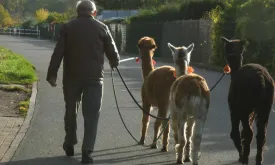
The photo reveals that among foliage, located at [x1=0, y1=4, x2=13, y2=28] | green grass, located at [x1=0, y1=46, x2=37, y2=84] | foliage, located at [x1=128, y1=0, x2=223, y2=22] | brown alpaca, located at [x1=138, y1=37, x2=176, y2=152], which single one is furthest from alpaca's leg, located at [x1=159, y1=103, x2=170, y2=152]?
foliage, located at [x1=0, y1=4, x2=13, y2=28]

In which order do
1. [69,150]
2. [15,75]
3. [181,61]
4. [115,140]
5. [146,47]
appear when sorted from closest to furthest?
[69,150]
[181,61]
[146,47]
[115,140]
[15,75]

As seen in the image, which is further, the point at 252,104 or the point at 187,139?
the point at 187,139

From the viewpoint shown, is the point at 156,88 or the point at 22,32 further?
the point at 22,32

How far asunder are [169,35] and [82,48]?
94.3 ft

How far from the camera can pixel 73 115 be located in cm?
944

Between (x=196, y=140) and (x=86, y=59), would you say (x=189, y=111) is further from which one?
(x=86, y=59)

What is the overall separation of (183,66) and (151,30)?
1205 inches

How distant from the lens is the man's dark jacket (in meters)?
9.14

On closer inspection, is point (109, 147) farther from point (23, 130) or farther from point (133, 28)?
point (133, 28)

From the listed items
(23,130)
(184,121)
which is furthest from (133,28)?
(184,121)

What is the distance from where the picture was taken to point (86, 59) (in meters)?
9.13

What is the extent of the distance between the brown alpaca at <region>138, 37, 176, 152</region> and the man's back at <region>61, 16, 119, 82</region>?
1.08m

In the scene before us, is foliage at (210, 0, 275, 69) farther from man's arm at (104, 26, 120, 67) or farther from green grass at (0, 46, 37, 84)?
man's arm at (104, 26, 120, 67)

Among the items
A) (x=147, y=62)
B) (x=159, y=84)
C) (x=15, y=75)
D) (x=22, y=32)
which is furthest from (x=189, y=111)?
(x=22, y=32)
